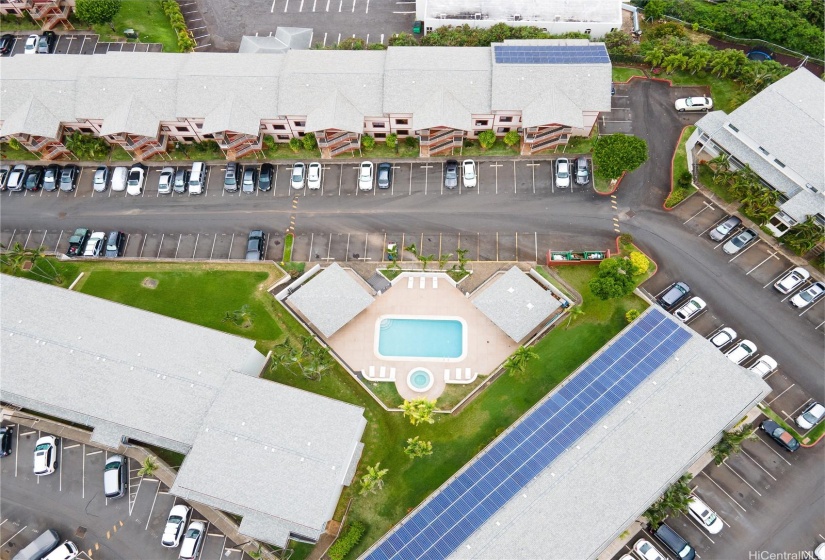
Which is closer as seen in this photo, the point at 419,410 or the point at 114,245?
the point at 419,410

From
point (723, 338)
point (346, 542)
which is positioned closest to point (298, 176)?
point (346, 542)

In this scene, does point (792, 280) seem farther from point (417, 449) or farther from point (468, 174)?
point (417, 449)

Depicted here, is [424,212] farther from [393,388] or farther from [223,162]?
[223,162]

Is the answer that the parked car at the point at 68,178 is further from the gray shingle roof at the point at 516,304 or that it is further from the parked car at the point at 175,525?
the gray shingle roof at the point at 516,304

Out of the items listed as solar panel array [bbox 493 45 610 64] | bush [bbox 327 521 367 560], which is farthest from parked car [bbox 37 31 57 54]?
bush [bbox 327 521 367 560]

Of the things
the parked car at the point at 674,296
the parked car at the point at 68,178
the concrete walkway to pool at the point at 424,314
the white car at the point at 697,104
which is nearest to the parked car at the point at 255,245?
the concrete walkway to pool at the point at 424,314

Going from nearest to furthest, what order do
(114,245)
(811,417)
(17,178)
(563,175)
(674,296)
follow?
(811,417), (674,296), (114,245), (563,175), (17,178)
